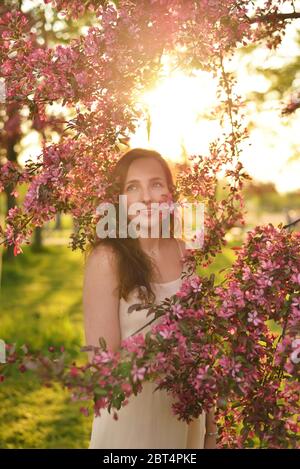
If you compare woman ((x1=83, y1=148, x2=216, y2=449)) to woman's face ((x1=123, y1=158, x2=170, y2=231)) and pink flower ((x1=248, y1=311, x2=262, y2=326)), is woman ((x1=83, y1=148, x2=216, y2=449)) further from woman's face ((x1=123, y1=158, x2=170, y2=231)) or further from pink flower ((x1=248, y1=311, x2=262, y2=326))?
pink flower ((x1=248, y1=311, x2=262, y2=326))

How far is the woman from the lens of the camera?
324cm

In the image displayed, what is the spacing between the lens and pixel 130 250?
11.2 ft

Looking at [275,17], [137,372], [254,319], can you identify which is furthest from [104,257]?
[275,17]

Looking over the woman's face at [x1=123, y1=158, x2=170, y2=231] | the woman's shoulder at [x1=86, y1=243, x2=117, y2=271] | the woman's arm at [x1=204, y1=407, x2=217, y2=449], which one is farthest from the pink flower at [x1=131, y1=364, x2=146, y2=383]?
the woman's arm at [x1=204, y1=407, x2=217, y2=449]

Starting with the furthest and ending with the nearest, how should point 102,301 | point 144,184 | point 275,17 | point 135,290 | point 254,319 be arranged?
point 275,17 → point 144,184 → point 135,290 → point 102,301 → point 254,319

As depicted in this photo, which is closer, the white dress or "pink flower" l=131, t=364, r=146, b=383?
"pink flower" l=131, t=364, r=146, b=383

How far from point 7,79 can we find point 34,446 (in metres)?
4.15

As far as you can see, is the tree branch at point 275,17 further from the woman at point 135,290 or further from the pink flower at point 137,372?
the pink flower at point 137,372

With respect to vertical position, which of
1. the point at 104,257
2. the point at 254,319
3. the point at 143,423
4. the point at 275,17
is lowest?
the point at 143,423

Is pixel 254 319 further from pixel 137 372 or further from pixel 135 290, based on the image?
pixel 135 290

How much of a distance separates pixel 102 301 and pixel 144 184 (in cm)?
68

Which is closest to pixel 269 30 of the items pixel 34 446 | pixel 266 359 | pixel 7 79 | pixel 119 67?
pixel 119 67

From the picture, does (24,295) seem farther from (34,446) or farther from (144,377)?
(144,377)

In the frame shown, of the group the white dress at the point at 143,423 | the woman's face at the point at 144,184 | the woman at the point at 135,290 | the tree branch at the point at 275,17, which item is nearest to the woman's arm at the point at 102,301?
the woman at the point at 135,290
